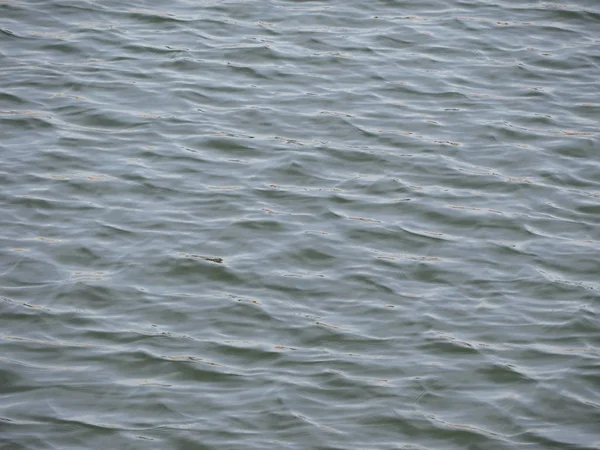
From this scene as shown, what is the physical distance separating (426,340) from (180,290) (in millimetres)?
1406

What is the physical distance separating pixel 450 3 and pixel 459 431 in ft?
18.8

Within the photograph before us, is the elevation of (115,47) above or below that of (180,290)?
above

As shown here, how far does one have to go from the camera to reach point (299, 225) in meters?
5.84

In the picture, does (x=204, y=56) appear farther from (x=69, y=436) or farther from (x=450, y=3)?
(x=69, y=436)

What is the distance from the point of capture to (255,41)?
8109 mm

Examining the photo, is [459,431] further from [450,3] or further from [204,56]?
[450,3]

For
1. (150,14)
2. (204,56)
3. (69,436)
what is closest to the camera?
(69,436)

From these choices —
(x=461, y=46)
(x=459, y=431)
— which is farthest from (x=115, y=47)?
(x=459, y=431)

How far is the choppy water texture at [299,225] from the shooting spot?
14.5 feet

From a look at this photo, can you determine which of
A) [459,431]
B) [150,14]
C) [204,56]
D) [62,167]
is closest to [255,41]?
[204,56]

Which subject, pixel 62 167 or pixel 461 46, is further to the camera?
pixel 461 46

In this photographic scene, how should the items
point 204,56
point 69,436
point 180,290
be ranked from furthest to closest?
1. point 204,56
2. point 180,290
3. point 69,436

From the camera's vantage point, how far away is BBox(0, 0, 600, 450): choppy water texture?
443 centimetres

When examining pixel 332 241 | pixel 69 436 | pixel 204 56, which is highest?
pixel 204 56
